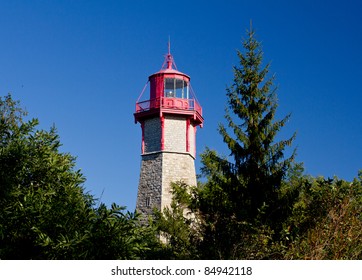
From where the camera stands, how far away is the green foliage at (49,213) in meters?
10.3

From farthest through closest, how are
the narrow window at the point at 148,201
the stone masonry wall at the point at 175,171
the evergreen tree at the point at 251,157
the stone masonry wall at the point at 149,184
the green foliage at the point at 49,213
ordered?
the narrow window at the point at 148,201 < the stone masonry wall at the point at 149,184 < the stone masonry wall at the point at 175,171 < the evergreen tree at the point at 251,157 < the green foliage at the point at 49,213

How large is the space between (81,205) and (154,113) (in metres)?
21.7

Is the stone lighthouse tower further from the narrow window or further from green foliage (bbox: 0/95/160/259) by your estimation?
green foliage (bbox: 0/95/160/259)

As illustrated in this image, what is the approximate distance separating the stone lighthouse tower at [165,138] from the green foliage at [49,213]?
17.5 metres

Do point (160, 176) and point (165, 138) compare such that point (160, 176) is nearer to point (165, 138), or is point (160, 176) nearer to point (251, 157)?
point (165, 138)

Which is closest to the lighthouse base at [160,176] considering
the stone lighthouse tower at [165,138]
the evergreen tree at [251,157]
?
the stone lighthouse tower at [165,138]

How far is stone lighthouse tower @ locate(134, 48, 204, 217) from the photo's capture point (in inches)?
1241

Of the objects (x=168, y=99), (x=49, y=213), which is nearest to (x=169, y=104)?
(x=168, y=99)

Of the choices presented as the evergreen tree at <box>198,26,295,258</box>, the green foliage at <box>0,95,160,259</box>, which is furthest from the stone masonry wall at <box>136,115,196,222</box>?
the green foliage at <box>0,95,160,259</box>

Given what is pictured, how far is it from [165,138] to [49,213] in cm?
2134

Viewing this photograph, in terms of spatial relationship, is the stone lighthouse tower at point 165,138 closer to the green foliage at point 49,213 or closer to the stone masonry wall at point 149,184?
the stone masonry wall at point 149,184

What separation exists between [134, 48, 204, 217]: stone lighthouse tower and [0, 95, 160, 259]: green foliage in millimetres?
17514

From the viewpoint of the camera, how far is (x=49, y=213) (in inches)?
447
